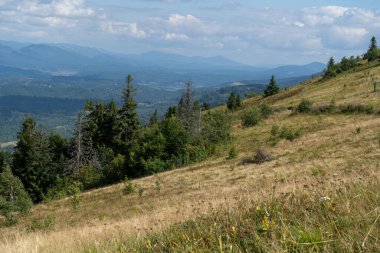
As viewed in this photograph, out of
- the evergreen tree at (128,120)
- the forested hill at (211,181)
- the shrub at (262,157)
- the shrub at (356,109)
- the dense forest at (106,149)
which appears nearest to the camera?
the forested hill at (211,181)

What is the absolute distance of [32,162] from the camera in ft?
173

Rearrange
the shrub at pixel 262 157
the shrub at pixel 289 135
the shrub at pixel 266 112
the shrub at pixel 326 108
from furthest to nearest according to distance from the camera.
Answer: the shrub at pixel 266 112, the shrub at pixel 326 108, the shrub at pixel 289 135, the shrub at pixel 262 157

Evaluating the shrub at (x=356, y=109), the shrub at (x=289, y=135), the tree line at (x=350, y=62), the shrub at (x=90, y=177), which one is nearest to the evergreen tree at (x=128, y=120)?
the shrub at (x=90, y=177)

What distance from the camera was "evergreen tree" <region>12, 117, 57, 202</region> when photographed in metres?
52.8

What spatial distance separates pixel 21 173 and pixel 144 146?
2118 cm

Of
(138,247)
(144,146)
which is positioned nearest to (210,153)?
(144,146)

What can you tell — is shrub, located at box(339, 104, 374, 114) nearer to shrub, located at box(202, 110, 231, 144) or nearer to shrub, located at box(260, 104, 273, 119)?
A: shrub, located at box(260, 104, 273, 119)

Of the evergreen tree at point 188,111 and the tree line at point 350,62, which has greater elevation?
the tree line at point 350,62

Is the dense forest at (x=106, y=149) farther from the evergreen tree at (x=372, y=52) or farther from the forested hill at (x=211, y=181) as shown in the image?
the evergreen tree at (x=372, y=52)

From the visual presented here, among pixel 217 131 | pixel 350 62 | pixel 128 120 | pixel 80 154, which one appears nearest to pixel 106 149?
pixel 80 154

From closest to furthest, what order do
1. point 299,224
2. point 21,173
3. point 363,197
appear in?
point 299,224
point 363,197
point 21,173

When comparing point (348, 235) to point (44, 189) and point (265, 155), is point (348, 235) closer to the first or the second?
point (265, 155)

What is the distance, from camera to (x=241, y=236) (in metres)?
4.12

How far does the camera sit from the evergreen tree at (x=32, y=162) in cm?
5281
